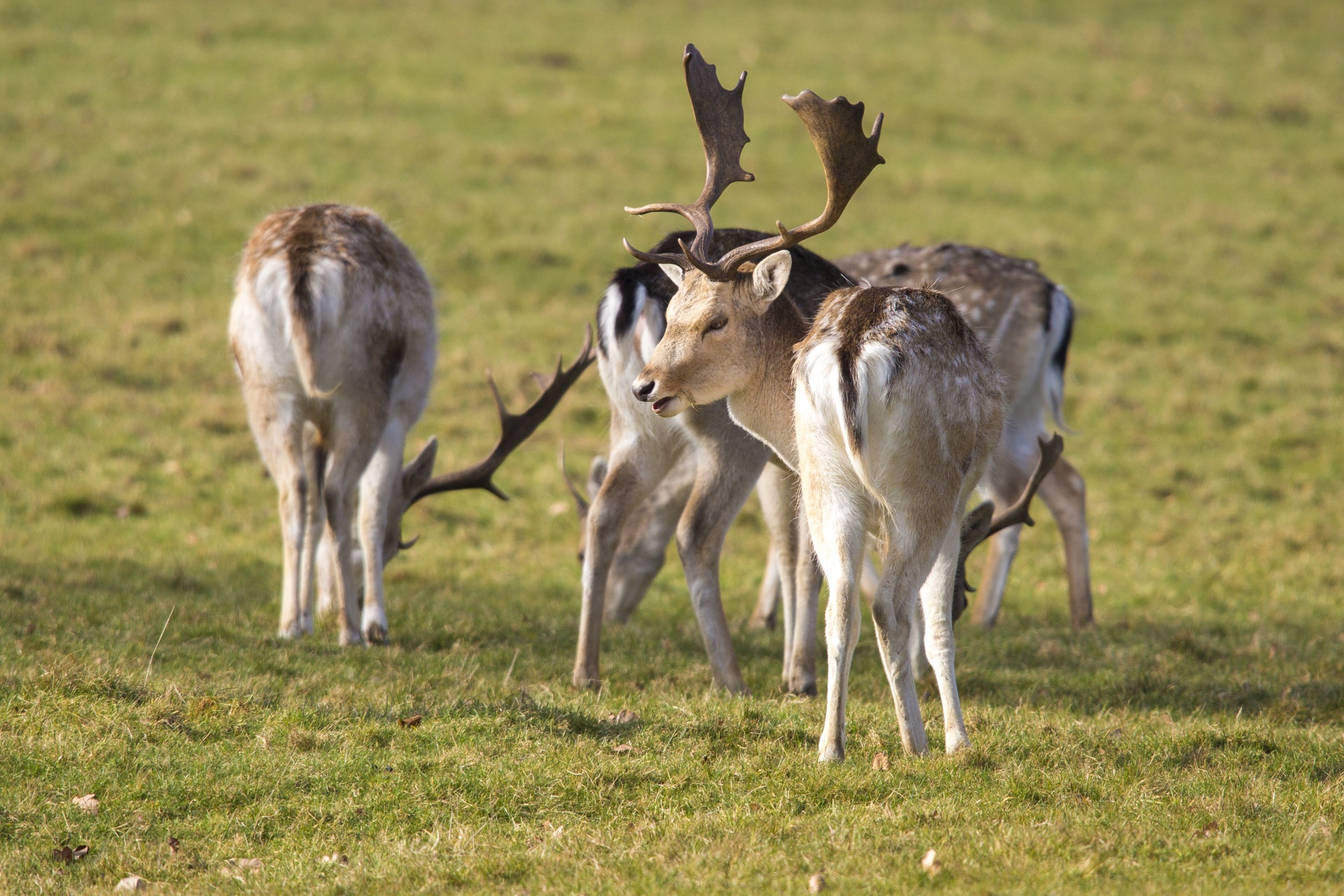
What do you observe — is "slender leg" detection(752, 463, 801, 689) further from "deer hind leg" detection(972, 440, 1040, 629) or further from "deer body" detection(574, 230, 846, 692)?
"deer hind leg" detection(972, 440, 1040, 629)

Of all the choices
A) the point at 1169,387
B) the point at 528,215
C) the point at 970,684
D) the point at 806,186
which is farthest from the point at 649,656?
the point at 806,186

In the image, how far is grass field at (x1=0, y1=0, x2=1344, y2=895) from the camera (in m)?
4.59

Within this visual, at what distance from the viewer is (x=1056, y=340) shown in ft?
28.3

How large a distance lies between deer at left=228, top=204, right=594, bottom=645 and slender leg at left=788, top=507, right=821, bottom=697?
1.78m

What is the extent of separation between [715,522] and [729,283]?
1.28 meters

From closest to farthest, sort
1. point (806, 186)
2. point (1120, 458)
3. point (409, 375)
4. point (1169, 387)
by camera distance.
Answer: point (409, 375), point (1120, 458), point (1169, 387), point (806, 186)

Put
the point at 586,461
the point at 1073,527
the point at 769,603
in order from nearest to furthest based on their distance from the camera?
the point at 769,603 < the point at 1073,527 < the point at 586,461

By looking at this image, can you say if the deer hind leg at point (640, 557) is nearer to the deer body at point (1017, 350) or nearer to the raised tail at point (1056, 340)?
the deer body at point (1017, 350)

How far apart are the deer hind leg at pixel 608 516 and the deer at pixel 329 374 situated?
3.57 feet

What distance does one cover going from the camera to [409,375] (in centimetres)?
768

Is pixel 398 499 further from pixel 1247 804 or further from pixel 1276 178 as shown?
pixel 1276 178

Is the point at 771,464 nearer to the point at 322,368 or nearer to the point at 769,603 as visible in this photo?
the point at 769,603

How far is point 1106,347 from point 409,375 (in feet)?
27.3

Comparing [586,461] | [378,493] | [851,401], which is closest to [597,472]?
[378,493]
